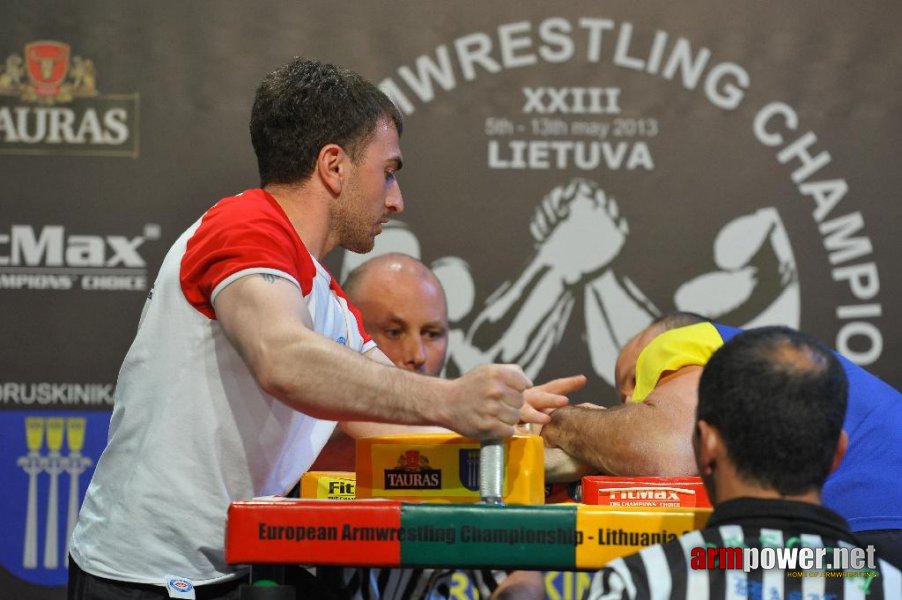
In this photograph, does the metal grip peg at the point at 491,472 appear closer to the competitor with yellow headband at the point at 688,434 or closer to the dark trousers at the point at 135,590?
the dark trousers at the point at 135,590

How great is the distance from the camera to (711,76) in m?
3.55

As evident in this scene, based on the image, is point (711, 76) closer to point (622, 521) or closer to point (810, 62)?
point (810, 62)

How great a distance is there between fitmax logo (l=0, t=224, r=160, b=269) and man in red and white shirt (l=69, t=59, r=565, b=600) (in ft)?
5.19

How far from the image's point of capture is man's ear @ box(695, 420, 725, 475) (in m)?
1.45

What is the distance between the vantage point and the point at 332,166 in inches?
77.9

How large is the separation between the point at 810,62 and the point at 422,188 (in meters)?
1.27

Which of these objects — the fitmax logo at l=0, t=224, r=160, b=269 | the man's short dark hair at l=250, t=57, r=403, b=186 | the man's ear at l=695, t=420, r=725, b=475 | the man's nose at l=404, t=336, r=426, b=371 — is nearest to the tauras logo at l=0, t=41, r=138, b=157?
the fitmax logo at l=0, t=224, r=160, b=269

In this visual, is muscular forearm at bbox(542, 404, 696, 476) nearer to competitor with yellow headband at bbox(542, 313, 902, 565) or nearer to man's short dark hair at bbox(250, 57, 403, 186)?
competitor with yellow headband at bbox(542, 313, 902, 565)

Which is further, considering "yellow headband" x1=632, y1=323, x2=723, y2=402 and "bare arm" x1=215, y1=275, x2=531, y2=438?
"yellow headband" x1=632, y1=323, x2=723, y2=402

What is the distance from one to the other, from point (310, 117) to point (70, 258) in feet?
5.80

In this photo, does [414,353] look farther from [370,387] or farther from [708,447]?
[708,447]

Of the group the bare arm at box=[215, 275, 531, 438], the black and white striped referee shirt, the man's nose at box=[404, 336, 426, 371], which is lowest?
the black and white striped referee shirt

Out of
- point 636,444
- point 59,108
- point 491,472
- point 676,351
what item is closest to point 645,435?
point 636,444

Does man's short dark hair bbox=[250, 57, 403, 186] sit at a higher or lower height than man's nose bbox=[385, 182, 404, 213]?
higher
